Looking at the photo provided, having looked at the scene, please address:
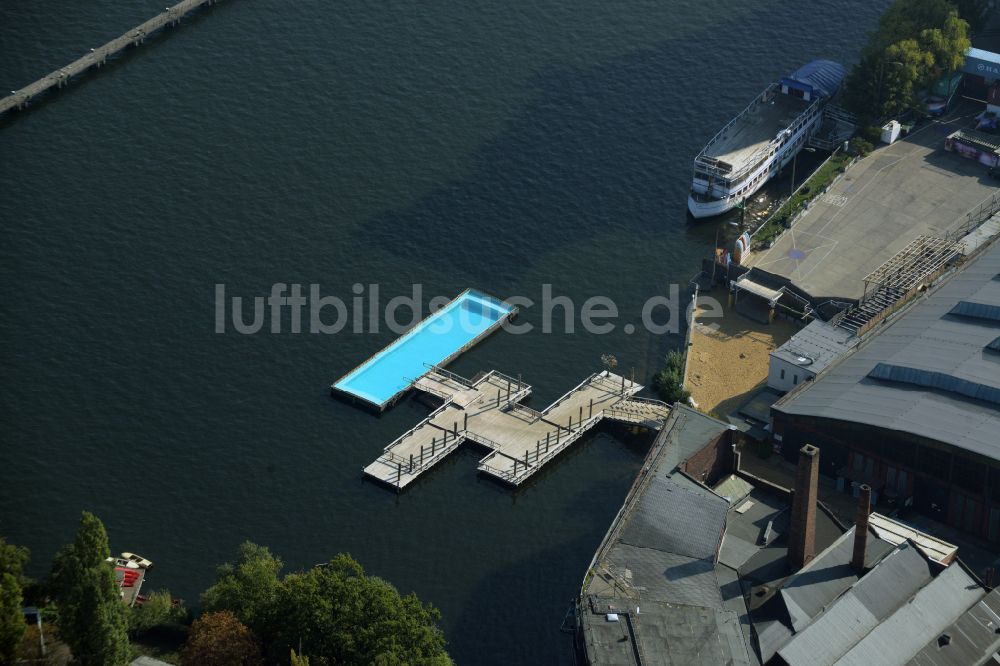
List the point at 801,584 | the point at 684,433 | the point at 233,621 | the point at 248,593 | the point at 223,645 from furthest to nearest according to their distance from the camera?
the point at 684,433 → the point at 248,593 → the point at 801,584 → the point at 233,621 → the point at 223,645

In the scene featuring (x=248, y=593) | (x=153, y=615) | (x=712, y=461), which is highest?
(x=248, y=593)

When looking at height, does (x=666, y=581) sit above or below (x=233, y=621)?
below

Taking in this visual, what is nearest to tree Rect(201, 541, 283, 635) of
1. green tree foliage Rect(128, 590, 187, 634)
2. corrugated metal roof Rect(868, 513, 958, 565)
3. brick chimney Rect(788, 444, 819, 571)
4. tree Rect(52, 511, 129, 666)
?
green tree foliage Rect(128, 590, 187, 634)

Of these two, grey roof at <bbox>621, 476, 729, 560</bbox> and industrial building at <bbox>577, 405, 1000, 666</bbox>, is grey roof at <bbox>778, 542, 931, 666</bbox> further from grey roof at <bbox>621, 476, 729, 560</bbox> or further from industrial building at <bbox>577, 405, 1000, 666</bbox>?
grey roof at <bbox>621, 476, 729, 560</bbox>

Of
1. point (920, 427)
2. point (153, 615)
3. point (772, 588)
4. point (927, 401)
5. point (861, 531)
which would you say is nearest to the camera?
point (861, 531)

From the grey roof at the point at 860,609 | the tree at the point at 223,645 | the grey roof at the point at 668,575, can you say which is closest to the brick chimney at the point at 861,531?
the grey roof at the point at 860,609

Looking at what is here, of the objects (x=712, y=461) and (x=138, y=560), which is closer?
(x=138, y=560)

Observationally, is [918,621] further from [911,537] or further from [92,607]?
Result: [92,607]

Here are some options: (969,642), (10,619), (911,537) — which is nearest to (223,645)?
(10,619)
